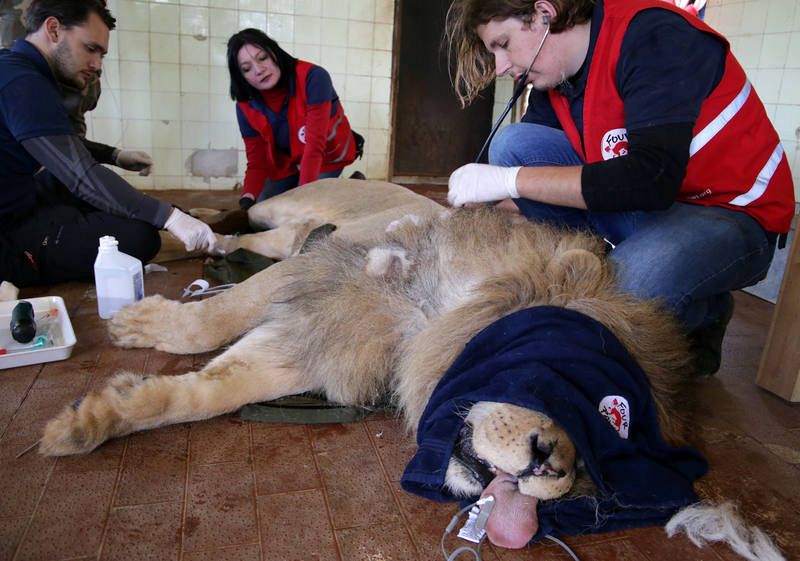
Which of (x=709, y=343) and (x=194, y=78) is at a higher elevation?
(x=194, y=78)

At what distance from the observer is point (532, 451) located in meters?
1.45

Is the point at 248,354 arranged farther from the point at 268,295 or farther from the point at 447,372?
the point at 447,372

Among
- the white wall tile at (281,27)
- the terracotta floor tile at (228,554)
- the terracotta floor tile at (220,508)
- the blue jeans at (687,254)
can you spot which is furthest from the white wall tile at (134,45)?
the terracotta floor tile at (228,554)

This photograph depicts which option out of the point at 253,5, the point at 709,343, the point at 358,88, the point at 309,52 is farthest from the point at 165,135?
the point at 709,343

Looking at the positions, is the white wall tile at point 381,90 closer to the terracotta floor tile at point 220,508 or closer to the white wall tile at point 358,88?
the white wall tile at point 358,88

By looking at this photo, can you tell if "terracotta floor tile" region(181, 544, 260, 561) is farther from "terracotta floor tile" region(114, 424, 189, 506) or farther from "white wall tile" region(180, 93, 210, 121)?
"white wall tile" region(180, 93, 210, 121)

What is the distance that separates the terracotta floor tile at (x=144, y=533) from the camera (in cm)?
148

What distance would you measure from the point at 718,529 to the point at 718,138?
1.33 m

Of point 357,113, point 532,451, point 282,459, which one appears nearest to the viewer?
point 532,451

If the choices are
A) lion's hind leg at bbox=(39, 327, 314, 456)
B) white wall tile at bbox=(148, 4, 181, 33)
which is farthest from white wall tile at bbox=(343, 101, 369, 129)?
lion's hind leg at bbox=(39, 327, 314, 456)

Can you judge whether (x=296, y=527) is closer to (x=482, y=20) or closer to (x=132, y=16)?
(x=482, y=20)

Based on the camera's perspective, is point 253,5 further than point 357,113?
No

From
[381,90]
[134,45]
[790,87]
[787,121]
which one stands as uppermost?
[134,45]

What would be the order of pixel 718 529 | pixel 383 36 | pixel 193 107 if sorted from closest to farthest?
1. pixel 718 529
2. pixel 193 107
3. pixel 383 36
